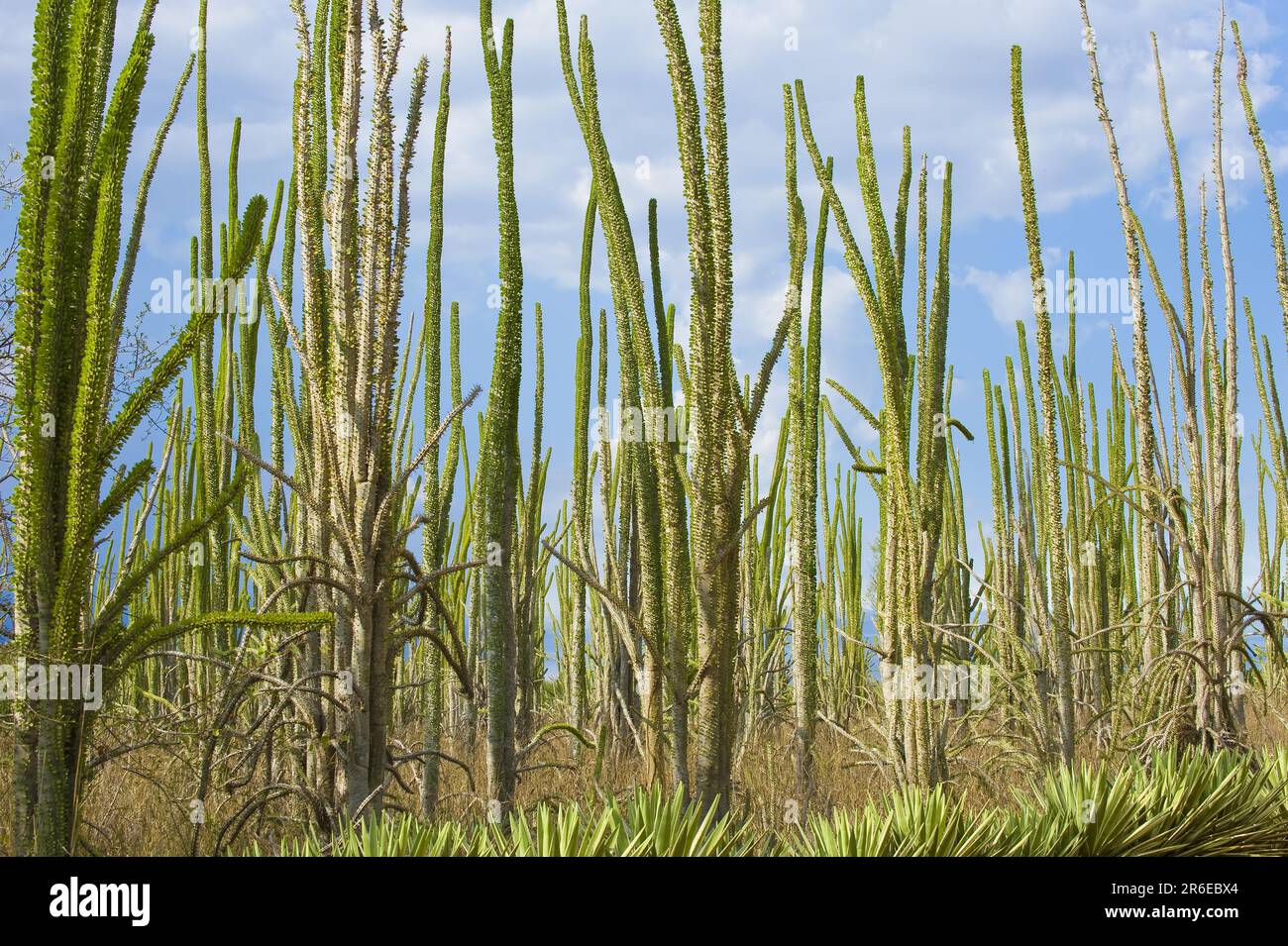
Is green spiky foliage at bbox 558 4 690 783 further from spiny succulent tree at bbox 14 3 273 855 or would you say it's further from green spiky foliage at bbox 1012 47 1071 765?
green spiky foliage at bbox 1012 47 1071 765

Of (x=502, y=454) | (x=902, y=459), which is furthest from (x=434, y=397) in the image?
(x=902, y=459)

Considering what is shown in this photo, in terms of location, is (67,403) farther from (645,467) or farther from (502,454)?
(645,467)

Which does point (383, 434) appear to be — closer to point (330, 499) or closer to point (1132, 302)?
point (330, 499)

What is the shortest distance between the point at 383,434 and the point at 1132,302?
203 centimetres

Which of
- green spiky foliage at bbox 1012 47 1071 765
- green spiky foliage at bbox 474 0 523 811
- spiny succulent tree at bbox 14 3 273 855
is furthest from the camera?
green spiky foliage at bbox 1012 47 1071 765

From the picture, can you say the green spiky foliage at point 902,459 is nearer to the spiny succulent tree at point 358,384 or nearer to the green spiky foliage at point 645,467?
the green spiky foliage at point 645,467

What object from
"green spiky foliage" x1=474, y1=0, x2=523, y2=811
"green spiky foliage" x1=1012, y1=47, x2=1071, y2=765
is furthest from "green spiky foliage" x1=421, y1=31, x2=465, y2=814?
"green spiky foliage" x1=1012, y1=47, x2=1071, y2=765

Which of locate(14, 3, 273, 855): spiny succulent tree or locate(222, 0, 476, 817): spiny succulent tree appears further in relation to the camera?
locate(222, 0, 476, 817): spiny succulent tree

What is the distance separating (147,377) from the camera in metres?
1.49
